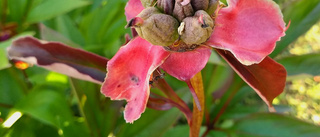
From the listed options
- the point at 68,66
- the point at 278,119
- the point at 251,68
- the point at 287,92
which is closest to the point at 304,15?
the point at 278,119

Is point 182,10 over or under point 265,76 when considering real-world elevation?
over

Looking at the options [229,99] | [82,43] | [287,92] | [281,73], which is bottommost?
[287,92]


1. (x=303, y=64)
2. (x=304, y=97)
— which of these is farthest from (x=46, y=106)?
(x=304, y=97)

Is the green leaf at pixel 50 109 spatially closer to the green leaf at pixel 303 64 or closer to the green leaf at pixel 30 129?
the green leaf at pixel 30 129

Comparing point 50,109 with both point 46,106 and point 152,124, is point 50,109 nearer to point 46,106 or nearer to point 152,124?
point 46,106

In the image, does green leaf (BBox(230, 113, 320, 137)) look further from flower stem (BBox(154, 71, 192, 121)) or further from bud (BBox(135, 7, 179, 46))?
bud (BBox(135, 7, 179, 46))

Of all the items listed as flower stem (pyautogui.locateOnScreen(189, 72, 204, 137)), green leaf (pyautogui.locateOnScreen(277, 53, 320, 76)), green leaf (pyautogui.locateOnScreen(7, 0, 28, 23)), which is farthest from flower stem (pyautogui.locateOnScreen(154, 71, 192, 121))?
green leaf (pyautogui.locateOnScreen(7, 0, 28, 23))

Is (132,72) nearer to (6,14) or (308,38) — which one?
(6,14)
